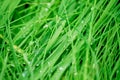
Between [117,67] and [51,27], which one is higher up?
[51,27]

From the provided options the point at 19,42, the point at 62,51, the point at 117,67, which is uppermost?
the point at 19,42

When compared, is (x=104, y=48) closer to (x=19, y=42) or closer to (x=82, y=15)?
(x=82, y=15)

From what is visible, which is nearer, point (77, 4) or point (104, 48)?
point (104, 48)

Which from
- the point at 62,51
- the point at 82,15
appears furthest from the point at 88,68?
the point at 82,15

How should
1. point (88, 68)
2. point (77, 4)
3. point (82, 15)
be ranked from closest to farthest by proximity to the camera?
point (88, 68) < point (82, 15) < point (77, 4)

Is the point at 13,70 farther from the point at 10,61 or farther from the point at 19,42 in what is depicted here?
the point at 19,42

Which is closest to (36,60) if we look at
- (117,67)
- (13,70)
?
(13,70)

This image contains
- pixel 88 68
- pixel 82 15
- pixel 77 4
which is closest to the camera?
pixel 88 68
